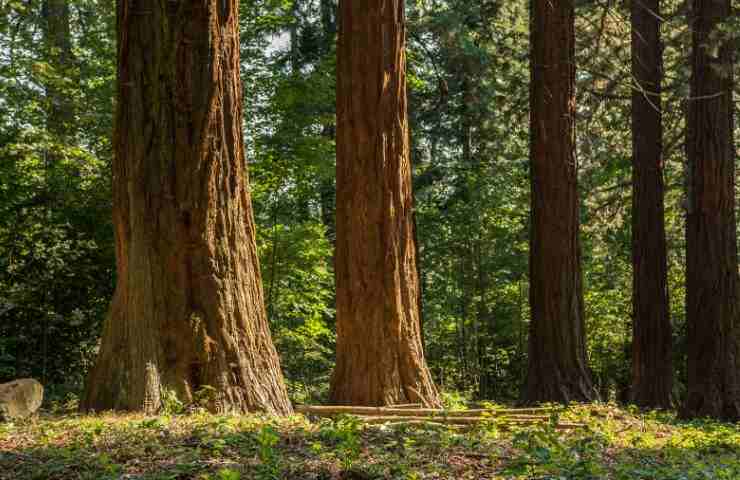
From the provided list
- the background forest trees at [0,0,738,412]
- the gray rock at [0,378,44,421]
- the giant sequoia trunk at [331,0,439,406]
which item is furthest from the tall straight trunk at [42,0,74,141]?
the gray rock at [0,378,44,421]

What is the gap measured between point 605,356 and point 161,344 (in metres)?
17.4

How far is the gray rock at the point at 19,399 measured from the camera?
727 cm

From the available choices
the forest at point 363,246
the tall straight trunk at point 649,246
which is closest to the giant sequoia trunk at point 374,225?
the forest at point 363,246

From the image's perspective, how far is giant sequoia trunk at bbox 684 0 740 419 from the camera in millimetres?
11750

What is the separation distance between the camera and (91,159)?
13.6 meters

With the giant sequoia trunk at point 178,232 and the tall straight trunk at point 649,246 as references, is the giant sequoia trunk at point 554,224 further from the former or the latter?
the giant sequoia trunk at point 178,232

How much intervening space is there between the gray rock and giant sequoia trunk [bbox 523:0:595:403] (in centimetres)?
660

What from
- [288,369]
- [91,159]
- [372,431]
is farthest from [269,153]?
[372,431]

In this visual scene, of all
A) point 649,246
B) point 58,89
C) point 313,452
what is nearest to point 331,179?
point 58,89

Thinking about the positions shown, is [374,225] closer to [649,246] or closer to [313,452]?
[313,452]

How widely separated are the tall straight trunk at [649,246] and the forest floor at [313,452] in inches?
297

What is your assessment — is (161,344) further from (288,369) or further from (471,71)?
(471,71)

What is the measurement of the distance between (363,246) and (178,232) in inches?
96.0

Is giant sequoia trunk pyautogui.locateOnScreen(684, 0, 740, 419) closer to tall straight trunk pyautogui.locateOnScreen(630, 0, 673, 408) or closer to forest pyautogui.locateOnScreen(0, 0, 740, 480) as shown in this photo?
forest pyautogui.locateOnScreen(0, 0, 740, 480)
